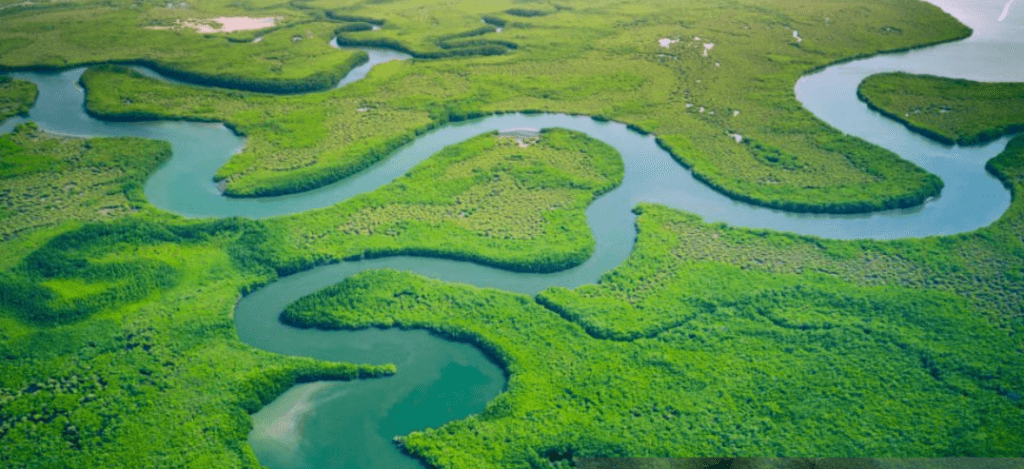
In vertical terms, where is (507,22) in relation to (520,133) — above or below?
above

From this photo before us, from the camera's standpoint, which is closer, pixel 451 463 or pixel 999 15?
pixel 451 463

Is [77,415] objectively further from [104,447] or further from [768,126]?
[768,126]

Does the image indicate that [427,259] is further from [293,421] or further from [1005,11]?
[1005,11]

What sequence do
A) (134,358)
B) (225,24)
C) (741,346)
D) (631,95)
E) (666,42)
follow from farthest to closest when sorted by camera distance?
(225,24) < (666,42) < (631,95) < (741,346) < (134,358)

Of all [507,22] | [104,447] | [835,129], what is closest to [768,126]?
[835,129]

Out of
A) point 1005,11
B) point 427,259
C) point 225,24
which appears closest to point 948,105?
point 1005,11

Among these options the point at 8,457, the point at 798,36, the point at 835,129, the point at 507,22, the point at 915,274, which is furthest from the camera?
the point at 507,22

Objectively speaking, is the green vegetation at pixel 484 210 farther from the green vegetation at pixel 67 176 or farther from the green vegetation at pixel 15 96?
the green vegetation at pixel 15 96
